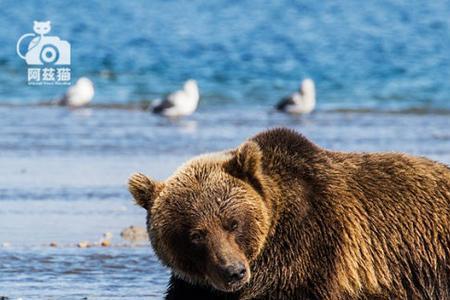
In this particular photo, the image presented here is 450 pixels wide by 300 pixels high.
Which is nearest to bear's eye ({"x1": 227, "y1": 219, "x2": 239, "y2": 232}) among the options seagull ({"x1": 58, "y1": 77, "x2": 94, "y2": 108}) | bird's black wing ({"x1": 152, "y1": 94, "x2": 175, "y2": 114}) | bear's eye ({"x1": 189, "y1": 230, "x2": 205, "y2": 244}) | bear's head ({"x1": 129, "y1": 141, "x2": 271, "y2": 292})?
bear's head ({"x1": 129, "y1": 141, "x2": 271, "y2": 292})

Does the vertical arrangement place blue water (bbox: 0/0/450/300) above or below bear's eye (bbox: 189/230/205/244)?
above

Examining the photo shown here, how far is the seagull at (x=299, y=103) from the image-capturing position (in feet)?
60.5

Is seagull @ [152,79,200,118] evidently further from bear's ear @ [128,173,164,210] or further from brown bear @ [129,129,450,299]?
bear's ear @ [128,173,164,210]

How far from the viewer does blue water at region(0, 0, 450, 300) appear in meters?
9.02

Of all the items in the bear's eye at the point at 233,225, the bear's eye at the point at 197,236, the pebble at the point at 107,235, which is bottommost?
the bear's eye at the point at 197,236

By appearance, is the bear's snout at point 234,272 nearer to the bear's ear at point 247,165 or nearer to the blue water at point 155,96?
the bear's ear at point 247,165

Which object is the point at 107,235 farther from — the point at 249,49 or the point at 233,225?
the point at 249,49

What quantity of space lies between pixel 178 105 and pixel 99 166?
528 cm

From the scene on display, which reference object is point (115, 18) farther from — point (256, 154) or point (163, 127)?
point (256, 154)

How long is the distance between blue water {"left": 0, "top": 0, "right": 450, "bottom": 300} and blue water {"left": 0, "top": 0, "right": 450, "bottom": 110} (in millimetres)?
62

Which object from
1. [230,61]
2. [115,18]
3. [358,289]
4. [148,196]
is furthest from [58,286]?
[115,18]

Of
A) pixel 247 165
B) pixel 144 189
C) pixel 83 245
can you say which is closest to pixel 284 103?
pixel 83 245

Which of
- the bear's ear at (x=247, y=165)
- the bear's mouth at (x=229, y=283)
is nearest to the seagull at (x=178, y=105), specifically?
the bear's ear at (x=247, y=165)

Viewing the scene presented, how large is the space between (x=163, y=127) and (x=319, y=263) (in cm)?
1057
